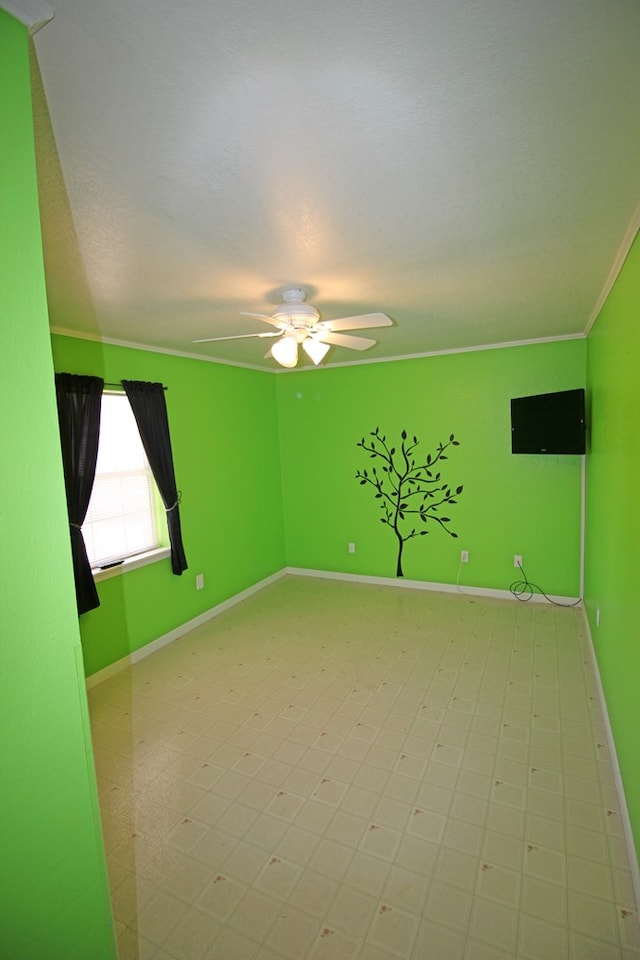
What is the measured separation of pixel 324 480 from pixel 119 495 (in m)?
2.31

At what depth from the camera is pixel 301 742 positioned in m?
2.65

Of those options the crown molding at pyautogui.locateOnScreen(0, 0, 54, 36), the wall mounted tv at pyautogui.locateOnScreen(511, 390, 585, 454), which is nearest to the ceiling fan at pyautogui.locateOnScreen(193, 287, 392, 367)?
the crown molding at pyautogui.locateOnScreen(0, 0, 54, 36)

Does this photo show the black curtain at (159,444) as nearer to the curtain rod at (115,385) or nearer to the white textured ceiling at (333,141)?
the curtain rod at (115,385)

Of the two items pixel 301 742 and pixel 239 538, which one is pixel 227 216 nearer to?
pixel 301 742

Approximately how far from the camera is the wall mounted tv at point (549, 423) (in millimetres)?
3514

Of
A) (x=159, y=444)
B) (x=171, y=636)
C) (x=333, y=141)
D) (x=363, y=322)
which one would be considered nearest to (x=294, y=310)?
(x=363, y=322)

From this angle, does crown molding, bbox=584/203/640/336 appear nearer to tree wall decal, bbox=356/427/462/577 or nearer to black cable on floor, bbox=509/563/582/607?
tree wall decal, bbox=356/427/462/577

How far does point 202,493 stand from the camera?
4.27 metres

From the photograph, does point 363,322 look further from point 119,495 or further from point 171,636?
point 171,636

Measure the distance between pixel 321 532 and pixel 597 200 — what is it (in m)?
4.19

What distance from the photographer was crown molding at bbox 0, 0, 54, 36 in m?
0.77

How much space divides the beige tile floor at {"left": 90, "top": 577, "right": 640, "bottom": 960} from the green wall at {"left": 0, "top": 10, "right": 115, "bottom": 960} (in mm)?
1156

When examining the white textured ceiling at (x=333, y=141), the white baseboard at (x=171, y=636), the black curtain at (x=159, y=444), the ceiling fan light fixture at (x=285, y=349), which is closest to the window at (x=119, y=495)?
the black curtain at (x=159, y=444)

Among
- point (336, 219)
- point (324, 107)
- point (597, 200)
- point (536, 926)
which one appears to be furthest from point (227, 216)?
point (536, 926)
